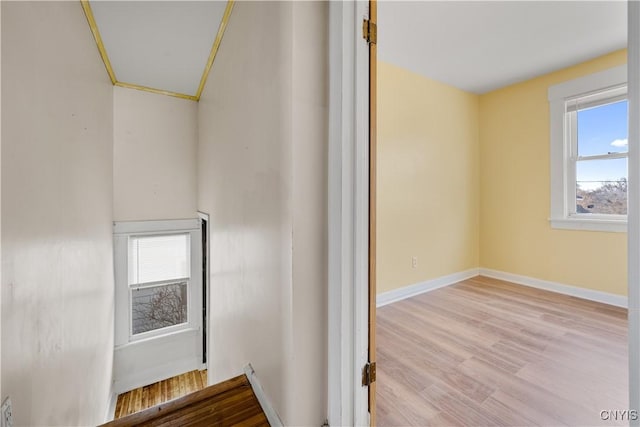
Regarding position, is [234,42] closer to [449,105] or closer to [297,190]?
[297,190]

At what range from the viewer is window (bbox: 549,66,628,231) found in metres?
2.88

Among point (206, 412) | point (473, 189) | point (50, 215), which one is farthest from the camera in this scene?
point (473, 189)

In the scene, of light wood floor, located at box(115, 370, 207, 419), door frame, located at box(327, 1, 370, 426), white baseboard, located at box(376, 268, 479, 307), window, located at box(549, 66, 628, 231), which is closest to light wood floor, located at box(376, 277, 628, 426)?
white baseboard, located at box(376, 268, 479, 307)

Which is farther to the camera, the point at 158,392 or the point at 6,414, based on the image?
the point at 158,392

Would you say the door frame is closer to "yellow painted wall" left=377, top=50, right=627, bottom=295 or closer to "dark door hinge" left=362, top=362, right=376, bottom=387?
"dark door hinge" left=362, top=362, right=376, bottom=387

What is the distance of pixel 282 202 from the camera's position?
1062mm

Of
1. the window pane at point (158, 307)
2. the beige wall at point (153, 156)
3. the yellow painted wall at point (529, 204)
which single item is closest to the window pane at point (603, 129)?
the yellow painted wall at point (529, 204)

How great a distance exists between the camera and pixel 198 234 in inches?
141

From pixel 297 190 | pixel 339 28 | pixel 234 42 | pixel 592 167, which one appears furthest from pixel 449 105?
pixel 297 190

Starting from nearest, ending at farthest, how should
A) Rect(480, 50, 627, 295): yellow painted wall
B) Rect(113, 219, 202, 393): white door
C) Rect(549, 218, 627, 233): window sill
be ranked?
Rect(549, 218, 627, 233): window sill
Rect(480, 50, 627, 295): yellow painted wall
Rect(113, 219, 202, 393): white door

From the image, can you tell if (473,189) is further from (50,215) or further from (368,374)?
(50,215)

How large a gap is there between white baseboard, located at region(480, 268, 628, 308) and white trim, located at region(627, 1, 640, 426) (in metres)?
3.41

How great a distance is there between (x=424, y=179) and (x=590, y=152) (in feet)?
5.74

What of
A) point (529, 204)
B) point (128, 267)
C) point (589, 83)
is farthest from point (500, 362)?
point (128, 267)
